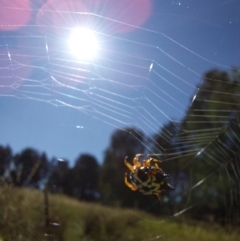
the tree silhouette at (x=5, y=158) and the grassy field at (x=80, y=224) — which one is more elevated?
the tree silhouette at (x=5, y=158)

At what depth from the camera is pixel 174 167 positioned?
25.5ft

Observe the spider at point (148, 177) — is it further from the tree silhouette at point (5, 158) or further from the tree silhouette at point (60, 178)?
the tree silhouette at point (5, 158)

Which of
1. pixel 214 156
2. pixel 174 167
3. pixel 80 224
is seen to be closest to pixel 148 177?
pixel 80 224

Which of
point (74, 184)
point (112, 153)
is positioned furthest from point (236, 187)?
point (74, 184)

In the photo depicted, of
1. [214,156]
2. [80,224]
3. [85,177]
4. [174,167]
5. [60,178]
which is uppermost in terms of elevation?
[214,156]

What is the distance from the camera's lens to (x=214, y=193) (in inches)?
380

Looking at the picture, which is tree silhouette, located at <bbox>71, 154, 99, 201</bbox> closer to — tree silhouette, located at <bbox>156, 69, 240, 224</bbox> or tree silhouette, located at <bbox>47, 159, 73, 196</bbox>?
tree silhouette, located at <bbox>47, 159, 73, 196</bbox>

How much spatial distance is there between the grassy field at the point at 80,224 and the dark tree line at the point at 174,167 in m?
0.18

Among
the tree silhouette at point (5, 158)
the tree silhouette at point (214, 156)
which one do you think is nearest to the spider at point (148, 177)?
the tree silhouette at point (5, 158)

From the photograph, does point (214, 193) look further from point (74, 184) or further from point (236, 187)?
point (74, 184)

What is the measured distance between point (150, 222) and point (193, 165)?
2.35 metres

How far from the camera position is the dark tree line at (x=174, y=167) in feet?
17.4

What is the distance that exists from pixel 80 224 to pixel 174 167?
2.53 metres

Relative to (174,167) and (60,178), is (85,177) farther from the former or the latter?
(174,167)
